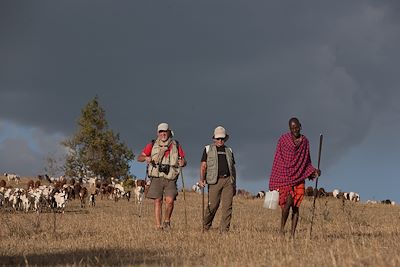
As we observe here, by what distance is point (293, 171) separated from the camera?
13.6m

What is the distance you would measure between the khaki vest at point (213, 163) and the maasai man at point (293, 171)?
2.11 metres

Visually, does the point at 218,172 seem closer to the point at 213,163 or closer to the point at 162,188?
the point at 213,163

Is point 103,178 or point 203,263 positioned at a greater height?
point 103,178

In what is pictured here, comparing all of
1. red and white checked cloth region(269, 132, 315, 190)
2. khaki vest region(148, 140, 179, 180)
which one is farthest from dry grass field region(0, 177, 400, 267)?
khaki vest region(148, 140, 179, 180)

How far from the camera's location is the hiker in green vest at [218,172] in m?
15.7

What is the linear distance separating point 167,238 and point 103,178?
5069 centimetres

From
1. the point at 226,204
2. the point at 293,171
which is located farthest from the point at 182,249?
the point at 226,204

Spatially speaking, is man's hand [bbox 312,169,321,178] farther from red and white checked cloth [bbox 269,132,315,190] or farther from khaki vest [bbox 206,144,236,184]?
khaki vest [bbox 206,144,236,184]

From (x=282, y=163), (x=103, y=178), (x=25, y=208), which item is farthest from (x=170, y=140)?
(x=103, y=178)

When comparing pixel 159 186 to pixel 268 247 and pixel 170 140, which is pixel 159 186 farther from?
pixel 268 247

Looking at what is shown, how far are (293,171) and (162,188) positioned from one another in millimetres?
3848

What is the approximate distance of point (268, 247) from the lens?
37.1 feet

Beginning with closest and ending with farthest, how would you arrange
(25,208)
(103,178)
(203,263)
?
(203,263) < (25,208) < (103,178)

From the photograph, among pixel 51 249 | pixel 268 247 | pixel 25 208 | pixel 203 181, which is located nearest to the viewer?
pixel 268 247
